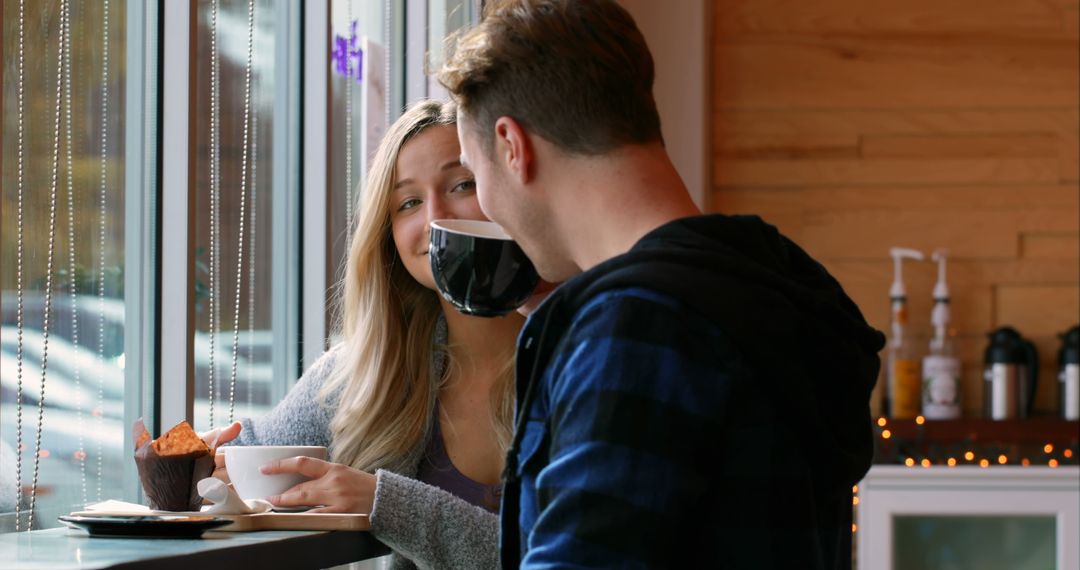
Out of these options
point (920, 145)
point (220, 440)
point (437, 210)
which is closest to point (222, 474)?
point (220, 440)

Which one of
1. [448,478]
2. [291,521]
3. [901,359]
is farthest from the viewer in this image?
[901,359]

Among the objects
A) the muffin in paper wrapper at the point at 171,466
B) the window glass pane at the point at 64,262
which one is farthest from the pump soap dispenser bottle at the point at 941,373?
the muffin in paper wrapper at the point at 171,466

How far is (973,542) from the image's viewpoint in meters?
2.82

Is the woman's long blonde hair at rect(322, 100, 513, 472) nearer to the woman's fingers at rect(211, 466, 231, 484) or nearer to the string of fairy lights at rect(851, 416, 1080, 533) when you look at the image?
the woman's fingers at rect(211, 466, 231, 484)

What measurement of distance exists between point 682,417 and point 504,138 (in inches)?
9.5

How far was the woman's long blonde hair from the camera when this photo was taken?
149cm

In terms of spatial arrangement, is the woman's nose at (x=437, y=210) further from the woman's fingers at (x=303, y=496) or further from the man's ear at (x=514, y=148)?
the man's ear at (x=514, y=148)

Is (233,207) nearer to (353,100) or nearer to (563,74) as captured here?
(353,100)

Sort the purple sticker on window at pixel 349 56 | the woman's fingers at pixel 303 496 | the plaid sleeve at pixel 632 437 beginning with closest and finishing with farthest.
Result: the plaid sleeve at pixel 632 437 < the woman's fingers at pixel 303 496 < the purple sticker on window at pixel 349 56

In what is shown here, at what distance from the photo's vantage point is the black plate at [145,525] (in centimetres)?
93

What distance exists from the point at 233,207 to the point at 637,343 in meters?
1.12

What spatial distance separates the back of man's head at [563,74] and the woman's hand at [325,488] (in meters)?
0.39

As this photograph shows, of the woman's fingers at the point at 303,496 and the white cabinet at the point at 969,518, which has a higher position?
the woman's fingers at the point at 303,496

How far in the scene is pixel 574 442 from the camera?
742 mm
